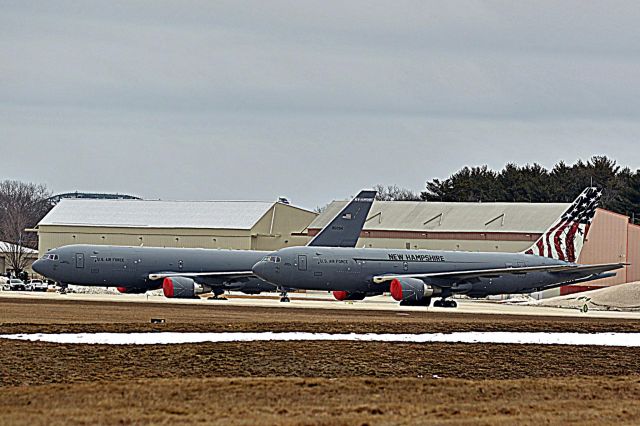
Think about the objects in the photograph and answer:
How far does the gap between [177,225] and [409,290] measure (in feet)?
155

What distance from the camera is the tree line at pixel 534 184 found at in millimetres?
137625

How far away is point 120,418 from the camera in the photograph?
54.5 ft

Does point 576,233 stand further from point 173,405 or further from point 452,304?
point 173,405

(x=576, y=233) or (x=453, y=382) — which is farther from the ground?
(x=576, y=233)

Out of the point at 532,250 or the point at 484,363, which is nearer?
the point at 484,363

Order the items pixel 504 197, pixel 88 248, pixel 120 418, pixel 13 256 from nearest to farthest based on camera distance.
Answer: pixel 120 418 → pixel 88 248 → pixel 13 256 → pixel 504 197

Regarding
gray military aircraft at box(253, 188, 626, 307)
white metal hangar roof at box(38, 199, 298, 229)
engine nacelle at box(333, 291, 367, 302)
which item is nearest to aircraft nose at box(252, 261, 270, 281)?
gray military aircraft at box(253, 188, 626, 307)

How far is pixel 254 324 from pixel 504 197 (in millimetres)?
110831

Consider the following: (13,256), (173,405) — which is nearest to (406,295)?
(173,405)

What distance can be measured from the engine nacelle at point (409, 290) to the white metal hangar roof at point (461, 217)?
127 feet

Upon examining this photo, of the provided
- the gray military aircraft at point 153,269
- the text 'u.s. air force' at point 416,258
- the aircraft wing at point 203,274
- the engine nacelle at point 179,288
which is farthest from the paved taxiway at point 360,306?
the text 'u.s. air force' at point 416,258

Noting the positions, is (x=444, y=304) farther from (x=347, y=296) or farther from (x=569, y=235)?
(x=569, y=235)

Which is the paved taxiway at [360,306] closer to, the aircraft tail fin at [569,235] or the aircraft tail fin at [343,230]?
the aircraft tail fin at [569,235]

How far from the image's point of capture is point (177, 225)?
344 ft
